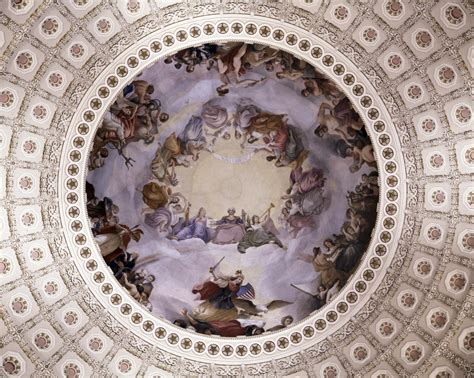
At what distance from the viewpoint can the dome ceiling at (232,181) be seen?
66.3 feet

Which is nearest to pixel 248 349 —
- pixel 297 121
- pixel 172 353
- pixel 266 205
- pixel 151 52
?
pixel 172 353

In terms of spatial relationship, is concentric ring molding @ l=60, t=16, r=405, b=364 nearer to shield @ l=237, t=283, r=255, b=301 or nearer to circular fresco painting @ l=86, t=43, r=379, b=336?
circular fresco painting @ l=86, t=43, r=379, b=336

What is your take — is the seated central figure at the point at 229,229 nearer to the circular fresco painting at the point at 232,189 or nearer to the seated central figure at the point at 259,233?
the circular fresco painting at the point at 232,189

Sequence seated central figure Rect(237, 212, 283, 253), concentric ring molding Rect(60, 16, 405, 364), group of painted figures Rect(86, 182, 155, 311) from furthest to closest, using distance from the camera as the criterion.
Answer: seated central figure Rect(237, 212, 283, 253)
group of painted figures Rect(86, 182, 155, 311)
concentric ring molding Rect(60, 16, 405, 364)

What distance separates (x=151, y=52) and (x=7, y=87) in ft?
11.4

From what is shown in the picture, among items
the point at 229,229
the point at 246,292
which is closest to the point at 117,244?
the point at 229,229

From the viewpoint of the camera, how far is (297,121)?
23.5m

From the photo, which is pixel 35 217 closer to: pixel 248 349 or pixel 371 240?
pixel 248 349

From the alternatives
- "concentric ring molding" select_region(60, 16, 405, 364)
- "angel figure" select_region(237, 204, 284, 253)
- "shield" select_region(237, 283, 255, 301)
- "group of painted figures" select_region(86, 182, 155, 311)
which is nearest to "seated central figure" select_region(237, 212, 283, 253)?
"angel figure" select_region(237, 204, 284, 253)

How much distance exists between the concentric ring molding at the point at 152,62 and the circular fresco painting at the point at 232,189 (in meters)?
0.54

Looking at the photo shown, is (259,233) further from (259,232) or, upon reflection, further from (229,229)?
(229,229)

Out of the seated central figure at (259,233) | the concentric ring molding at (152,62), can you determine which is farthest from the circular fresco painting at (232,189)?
the concentric ring molding at (152,62)

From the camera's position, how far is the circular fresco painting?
2248cm

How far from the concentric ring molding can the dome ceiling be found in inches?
1.5
